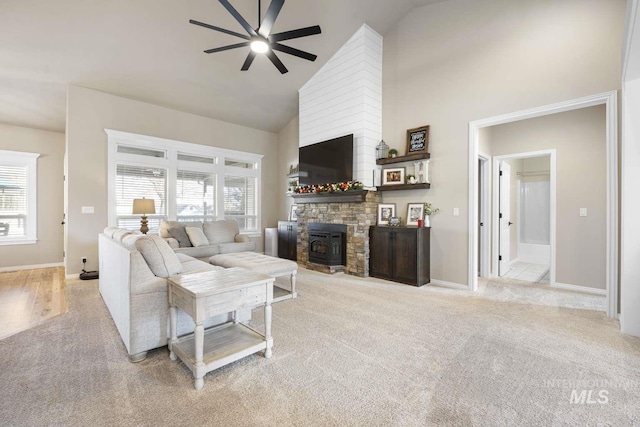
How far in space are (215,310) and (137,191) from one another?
4.58 metres

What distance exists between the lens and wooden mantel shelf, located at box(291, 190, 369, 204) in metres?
4.80

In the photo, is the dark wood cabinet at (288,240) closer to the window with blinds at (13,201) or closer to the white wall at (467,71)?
the white wall at (467,71)

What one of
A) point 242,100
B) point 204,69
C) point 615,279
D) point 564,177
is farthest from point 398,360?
point 242,100

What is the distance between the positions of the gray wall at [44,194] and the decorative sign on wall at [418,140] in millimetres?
6992

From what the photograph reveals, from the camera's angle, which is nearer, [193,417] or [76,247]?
[193,417]

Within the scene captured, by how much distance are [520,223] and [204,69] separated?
23.9 ft

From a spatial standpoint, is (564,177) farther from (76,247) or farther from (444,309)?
(76,247)

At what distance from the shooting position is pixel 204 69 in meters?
4.86

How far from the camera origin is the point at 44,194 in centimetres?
571

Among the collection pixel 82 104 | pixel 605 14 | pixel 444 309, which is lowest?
pixel 444 309

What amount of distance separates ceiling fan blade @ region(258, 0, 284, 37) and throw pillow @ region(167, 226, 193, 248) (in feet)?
11.5

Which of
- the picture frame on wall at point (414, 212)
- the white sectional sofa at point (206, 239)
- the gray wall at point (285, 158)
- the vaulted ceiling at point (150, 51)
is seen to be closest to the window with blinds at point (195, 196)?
the white sectional sofa at point (206, 239)

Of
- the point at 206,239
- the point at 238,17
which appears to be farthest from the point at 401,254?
the point at 238,17

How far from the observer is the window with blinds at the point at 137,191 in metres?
5.18
